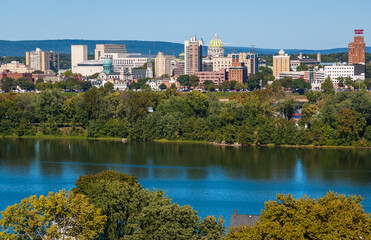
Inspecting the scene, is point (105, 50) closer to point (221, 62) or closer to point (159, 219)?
point (221, 62)

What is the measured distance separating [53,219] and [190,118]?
22027mm

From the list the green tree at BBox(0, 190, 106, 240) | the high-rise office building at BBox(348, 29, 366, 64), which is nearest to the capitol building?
the high-rise office building at BBox(348, 29, 366, 64)

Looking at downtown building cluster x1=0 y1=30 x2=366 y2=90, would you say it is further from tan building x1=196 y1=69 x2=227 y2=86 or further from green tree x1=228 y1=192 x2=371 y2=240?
green tree x1=228 y1=192 x2=371 y2=240

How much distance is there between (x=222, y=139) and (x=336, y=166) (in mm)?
8344

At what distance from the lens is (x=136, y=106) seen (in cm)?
3634

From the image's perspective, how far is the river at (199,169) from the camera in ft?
66.4

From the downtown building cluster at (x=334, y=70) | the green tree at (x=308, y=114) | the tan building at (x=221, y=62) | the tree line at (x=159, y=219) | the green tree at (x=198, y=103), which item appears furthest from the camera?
the tan building at (x=221, y=62)

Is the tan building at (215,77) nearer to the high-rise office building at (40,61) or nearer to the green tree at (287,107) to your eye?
the green tree at (287,107)

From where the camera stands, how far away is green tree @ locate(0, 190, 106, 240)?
12922 mm

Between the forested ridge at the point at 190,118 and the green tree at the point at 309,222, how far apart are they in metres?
19.7

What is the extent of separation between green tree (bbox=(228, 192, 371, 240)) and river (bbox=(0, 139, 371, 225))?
455cm

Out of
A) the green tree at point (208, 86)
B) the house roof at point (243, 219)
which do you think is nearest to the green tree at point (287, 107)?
the house roof at point (243, 219)

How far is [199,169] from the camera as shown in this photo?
25109 mm

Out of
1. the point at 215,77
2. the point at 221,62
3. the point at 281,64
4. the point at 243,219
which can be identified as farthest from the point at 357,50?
the point at 243,219
